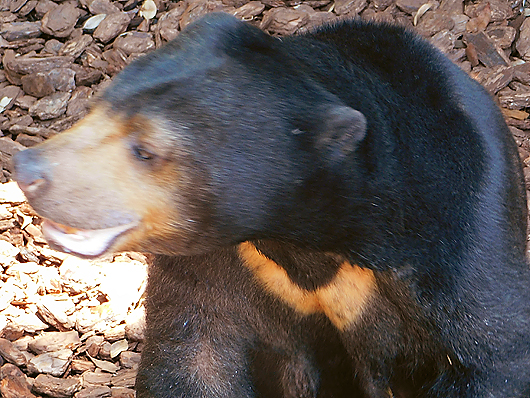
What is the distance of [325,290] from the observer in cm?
241

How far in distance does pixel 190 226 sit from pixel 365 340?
768 millimetres

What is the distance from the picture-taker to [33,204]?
1828 millimetres

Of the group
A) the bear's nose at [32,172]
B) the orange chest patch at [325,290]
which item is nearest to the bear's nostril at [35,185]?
the bear's nose at [32,172]

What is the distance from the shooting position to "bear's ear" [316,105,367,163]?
1912 millimetres

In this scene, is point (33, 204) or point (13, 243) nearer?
point (33, 204)

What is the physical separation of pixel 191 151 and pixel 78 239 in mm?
327

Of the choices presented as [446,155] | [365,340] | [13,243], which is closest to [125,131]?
[446,155]

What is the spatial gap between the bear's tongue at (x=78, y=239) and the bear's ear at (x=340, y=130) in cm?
51

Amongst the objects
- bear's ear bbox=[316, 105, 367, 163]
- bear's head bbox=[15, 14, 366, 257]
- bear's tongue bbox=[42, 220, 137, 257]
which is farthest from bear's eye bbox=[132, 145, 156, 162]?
bear's ear bbox=[316, 105, 367, 163]

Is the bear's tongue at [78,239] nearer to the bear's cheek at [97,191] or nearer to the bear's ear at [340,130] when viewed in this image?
the bear's cheek at [97,191]

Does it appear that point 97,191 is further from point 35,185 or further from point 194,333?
point 194,333

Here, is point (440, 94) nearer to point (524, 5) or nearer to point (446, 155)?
point (446, 155)

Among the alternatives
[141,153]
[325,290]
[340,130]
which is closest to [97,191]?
[141,153]

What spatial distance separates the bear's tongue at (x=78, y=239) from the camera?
6.23 feet
